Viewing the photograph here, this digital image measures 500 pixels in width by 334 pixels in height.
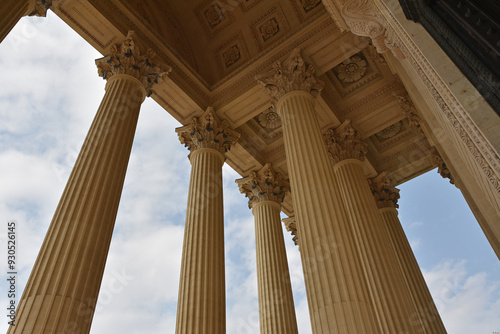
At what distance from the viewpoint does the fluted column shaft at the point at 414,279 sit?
15.2 m

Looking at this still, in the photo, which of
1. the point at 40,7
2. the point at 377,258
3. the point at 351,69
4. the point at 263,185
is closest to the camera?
the point at 40,7

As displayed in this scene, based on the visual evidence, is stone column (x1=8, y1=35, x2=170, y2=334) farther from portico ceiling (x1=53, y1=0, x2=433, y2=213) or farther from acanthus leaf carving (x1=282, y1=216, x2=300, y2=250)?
acanthus leaf carving (x1=282, y1=216, x2=300, y2=250)

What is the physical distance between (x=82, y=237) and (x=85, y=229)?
0.23 m

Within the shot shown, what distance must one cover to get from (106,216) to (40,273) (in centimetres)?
210

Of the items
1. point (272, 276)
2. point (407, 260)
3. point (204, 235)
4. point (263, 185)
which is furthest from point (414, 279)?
point (204, 235)

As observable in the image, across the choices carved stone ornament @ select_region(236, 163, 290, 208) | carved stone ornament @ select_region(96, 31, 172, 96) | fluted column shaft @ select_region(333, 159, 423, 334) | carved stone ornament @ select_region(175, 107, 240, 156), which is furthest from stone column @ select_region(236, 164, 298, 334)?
carved stone ornament @ select_region(96, 31, 172, 96)

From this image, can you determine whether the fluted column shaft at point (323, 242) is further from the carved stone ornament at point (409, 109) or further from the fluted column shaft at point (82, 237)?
the carved stone ornament at point (409, 109)

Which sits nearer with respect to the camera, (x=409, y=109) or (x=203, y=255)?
(x=203, y=255)

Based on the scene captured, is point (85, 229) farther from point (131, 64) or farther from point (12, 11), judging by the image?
point (131, 64)

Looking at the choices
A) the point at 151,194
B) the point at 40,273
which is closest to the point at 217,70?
the point at 151,194

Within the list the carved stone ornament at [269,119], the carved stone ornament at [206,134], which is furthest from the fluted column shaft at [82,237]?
the carved stone ornament at [269,119]

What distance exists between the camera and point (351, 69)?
18453 mm

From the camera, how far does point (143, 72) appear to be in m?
14.0

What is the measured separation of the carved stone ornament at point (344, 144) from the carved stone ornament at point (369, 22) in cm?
1029
